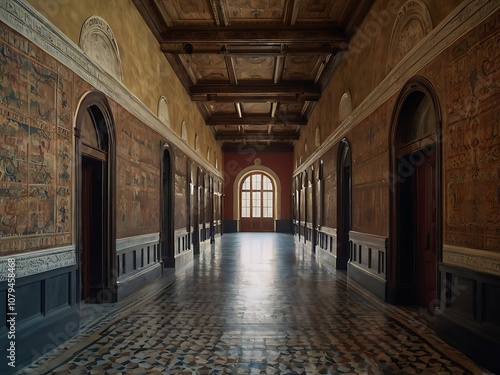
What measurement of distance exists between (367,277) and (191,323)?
396cm

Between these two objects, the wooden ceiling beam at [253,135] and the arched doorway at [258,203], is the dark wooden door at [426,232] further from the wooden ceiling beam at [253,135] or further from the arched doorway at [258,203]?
the arched doorway at [258,203]

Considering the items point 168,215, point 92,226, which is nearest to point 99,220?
point 92,226

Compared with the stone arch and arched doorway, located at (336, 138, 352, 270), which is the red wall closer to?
the stone arch

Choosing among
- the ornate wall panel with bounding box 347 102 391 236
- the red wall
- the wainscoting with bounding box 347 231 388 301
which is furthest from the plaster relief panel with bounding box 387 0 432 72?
the red wall

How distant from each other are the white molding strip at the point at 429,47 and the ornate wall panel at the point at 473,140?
12cm

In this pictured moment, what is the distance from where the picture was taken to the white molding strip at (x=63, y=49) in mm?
4059

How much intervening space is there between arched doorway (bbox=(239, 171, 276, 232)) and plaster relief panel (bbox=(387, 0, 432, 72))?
68.6 feet

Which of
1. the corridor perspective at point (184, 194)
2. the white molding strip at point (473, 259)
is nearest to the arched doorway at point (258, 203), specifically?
the corridor perspective at point (184, 194)

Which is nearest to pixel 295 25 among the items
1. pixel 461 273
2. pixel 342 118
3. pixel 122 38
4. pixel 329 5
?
pixel 329 5

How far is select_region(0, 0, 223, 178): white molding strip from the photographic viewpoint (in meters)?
4.06

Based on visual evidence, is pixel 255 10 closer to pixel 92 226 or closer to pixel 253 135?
pixel 92 226

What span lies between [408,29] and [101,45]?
4736mm

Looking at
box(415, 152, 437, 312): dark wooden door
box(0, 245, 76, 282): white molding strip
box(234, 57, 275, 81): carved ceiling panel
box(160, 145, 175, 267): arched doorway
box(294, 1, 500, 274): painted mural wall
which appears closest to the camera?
box(0, 245, 76, 282): white molding strip

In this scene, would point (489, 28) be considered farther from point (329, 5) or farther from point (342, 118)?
point (342, 118)
